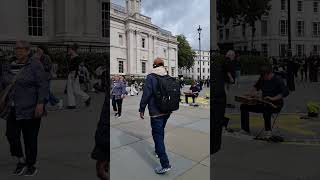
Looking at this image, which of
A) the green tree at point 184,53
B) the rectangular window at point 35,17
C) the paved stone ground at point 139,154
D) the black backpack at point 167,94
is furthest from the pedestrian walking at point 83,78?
the rectangular window at point 35,17

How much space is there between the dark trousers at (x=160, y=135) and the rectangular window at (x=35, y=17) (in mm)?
14657

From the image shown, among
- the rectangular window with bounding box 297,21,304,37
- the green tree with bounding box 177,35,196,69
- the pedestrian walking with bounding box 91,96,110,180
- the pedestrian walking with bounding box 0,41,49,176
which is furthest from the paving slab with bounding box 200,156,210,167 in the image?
the rectangular window with bounding box 297,21,304,37

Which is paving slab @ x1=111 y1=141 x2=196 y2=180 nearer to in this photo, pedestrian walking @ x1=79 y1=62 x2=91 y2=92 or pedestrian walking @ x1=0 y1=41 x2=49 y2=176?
pedestrian walking @ x1=0 y1=41 x2=49 y2=176

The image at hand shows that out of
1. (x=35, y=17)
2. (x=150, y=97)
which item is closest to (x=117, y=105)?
(x=150, y=97)

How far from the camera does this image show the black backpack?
4.36 meters

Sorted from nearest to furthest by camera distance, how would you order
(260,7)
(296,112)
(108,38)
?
(108,38), (296,112), (260,7)

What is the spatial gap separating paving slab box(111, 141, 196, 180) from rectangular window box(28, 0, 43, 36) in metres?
14.5

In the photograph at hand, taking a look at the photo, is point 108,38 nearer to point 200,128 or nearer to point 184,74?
point 184,74

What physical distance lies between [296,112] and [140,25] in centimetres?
935

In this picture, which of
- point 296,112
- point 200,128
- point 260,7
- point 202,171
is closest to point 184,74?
point 200,128

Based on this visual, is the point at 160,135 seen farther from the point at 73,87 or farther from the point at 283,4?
the point at 283,4

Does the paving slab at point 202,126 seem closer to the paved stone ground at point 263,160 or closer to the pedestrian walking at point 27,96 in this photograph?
the paved stone ground at point 263,160

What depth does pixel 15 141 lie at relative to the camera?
216 inches

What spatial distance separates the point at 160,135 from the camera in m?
4.60
